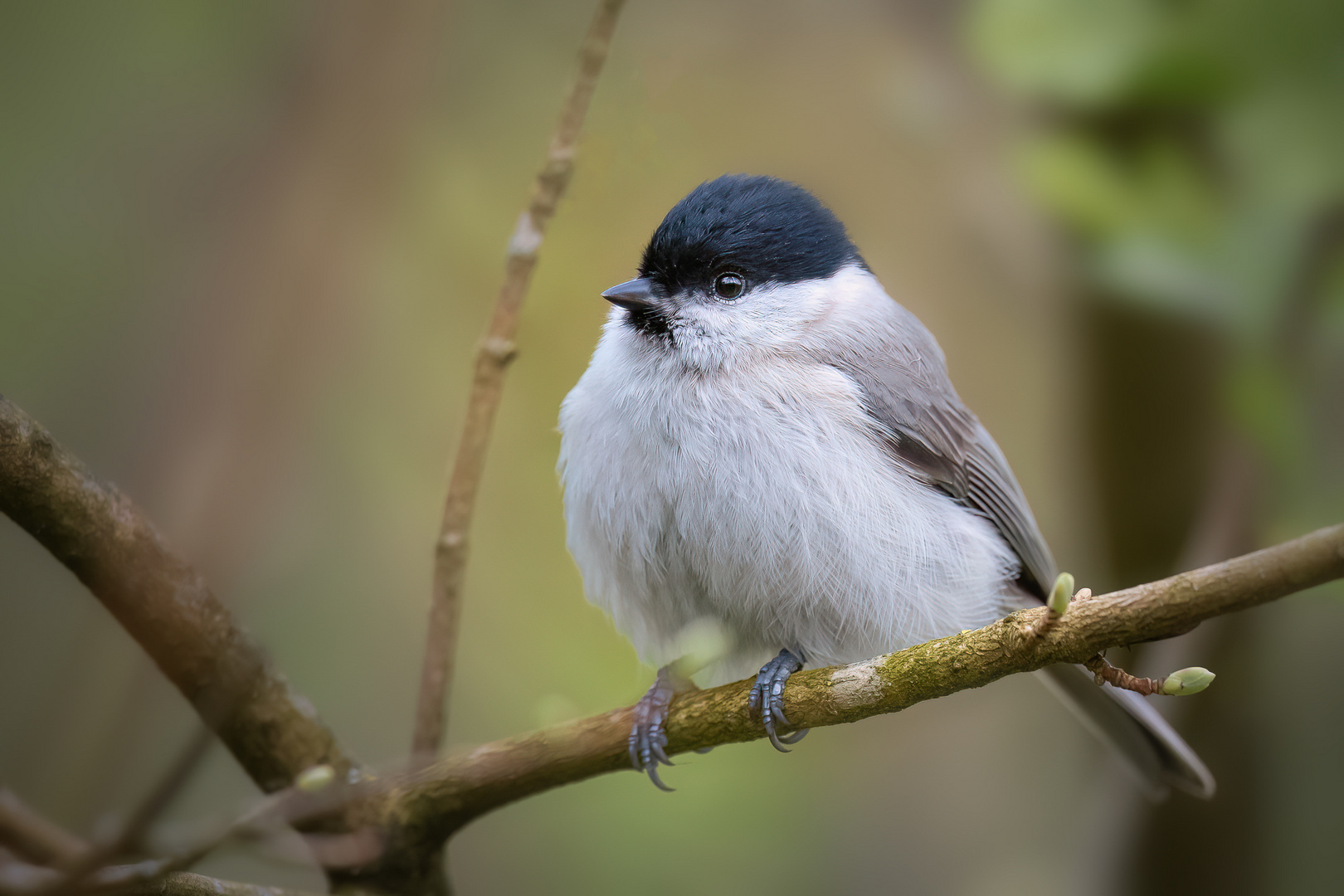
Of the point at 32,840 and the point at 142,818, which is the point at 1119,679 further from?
the point at 32,840

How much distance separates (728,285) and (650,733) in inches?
30.7

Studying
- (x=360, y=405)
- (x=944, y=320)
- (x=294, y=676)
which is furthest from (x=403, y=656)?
(x=944, y=320)

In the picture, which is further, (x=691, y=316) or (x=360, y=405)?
(x=360, y=405)

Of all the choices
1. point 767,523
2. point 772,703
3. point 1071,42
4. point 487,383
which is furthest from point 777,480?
point 1071,42

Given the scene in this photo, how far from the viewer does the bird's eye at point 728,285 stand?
1633mm

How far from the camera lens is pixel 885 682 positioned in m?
1.03

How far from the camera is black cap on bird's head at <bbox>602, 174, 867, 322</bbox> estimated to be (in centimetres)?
160

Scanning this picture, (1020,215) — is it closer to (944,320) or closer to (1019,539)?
(944,320)

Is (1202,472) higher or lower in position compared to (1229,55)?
lower

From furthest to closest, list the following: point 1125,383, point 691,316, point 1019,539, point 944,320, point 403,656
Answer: point 944,320
point 403,656
point 1125,383
point 1019,539
point 691,316

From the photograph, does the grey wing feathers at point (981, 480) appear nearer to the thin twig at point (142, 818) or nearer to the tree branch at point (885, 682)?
the tree branch at point (885, 682)

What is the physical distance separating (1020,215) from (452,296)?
4.82 ft

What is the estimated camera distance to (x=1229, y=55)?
4.82ft

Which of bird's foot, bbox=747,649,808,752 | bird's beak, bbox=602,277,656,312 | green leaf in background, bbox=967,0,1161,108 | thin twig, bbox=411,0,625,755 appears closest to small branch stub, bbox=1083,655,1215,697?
bird's foot, bbox=747,649,808,752
